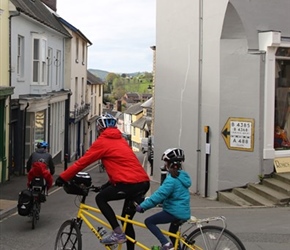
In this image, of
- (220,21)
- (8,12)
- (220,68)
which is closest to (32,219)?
(220,68)

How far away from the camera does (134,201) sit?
6.04 m

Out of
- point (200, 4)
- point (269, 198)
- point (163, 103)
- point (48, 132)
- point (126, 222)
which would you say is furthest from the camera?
point (48, 132)

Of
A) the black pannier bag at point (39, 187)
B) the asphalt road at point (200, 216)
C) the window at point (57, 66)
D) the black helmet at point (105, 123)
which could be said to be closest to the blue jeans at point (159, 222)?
the black helmet at point (105, 123)

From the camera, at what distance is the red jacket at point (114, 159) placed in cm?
593

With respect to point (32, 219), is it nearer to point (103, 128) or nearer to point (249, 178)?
point (103, 128)

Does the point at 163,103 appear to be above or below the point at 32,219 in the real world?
above

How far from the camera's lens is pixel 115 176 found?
19.5 ft

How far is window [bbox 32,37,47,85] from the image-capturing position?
2192cm

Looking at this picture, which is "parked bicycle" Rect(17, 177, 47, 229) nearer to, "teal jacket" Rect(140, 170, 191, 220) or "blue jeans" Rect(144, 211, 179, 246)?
"blue jeans" Rect(144, 211, 179, 246)

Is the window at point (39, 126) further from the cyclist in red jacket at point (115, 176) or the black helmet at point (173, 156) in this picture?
the black helmet at point (173, 156)

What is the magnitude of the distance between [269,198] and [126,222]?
20.2 feet

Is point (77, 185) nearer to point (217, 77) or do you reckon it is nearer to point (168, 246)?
point (168, 246)

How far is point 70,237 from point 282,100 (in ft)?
27.7

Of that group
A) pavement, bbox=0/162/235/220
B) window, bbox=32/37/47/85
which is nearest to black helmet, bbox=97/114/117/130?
pavement, bbox=0/162/235/220
